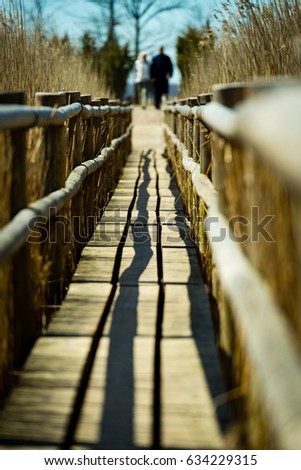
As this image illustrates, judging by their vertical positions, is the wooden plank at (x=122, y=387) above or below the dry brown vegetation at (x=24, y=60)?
below

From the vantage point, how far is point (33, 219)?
2814 mm

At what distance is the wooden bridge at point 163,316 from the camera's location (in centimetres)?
168

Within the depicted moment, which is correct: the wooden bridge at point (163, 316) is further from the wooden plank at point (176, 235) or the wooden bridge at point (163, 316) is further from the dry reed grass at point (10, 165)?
the wooden plank at point (176, 235)

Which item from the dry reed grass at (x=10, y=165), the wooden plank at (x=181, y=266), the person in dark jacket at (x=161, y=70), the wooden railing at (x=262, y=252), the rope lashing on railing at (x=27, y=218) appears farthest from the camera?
the person in dark jacket at (x=161, y=70)

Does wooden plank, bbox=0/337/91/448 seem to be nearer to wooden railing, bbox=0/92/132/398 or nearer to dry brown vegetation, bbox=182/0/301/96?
wooden railing, bbox=0/92/132/398

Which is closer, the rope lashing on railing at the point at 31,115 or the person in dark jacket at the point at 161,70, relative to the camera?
the rope lashing on railing at the point at 31,115

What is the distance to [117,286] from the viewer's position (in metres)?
3.66

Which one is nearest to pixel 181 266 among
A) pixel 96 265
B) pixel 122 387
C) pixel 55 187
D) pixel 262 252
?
pixel 96 265

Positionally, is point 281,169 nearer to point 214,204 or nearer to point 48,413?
point 48,413

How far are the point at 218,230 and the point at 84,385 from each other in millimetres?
650

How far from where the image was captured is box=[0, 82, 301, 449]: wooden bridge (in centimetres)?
168
